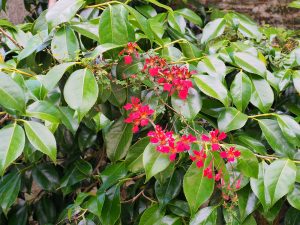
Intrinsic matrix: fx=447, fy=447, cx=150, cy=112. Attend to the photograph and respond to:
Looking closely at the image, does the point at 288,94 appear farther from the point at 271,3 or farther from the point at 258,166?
the point at 271,3

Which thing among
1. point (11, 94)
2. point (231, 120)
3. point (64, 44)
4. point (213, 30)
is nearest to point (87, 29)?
point (64, 44)

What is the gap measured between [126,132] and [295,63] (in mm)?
548

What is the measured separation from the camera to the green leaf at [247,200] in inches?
41.0

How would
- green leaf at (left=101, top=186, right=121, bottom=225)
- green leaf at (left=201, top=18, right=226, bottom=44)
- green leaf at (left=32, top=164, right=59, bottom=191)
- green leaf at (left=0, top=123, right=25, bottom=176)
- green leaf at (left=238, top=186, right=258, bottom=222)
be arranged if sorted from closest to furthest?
green leaf at (left=0, top=123, right=25, bottom=176)
green leaf at (left=238, top=186, right=258, bottom=222)
green leaf at (left=101, top=186, right=121, bottom=225)
green leaf at (left=32, top=164, right=59, bottom=191)
green leaf at (left=201, top=18, right=226, bottom=44)

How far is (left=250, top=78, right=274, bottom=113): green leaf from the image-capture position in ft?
3.71

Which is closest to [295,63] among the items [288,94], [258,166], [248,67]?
[288,94]

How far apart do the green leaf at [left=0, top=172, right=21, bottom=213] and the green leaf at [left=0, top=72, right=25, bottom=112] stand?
1.58 ft

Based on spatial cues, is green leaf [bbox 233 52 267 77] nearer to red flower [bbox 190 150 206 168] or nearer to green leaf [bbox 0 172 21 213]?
red flower [bbox 190 150 206 168]

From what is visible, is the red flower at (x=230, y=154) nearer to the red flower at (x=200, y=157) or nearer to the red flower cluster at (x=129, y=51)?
the red flower at (x=200, y=157)

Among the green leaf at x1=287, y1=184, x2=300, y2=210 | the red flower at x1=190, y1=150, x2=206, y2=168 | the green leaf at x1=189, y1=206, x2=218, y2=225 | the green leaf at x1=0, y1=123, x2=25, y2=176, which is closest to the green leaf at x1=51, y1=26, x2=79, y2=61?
the green leaf at x1=0, y1=123, x2=25, y2=176

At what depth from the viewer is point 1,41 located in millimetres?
1366

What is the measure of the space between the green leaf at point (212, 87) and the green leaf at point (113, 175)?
32 cm

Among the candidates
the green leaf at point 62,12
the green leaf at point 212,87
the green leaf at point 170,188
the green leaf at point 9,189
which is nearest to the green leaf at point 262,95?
the green leaf at point 212,87

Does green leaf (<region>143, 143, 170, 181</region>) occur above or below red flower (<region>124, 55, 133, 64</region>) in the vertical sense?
below
